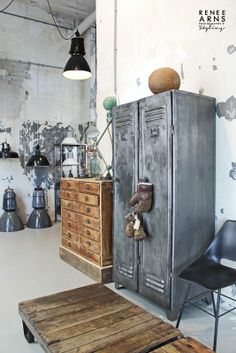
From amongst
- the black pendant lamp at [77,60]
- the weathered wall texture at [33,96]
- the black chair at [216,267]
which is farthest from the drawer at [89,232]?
the weathered wall texture at [33,96]

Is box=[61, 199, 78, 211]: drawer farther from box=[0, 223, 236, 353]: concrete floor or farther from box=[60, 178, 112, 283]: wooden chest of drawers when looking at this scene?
box=[0, 223, 236, 353]: concrete floor

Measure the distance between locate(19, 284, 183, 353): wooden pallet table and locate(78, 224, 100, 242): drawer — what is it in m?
1.17

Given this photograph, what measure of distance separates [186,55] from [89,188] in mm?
1770

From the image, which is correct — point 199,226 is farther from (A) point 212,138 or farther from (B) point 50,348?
(B) point 50,348

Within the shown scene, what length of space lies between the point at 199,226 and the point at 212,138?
802 mm

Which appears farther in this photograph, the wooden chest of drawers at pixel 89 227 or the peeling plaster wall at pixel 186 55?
the wooden chest of drawers at pixel 89 227

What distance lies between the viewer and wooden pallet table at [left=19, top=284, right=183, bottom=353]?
162 cm

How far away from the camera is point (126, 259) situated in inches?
121

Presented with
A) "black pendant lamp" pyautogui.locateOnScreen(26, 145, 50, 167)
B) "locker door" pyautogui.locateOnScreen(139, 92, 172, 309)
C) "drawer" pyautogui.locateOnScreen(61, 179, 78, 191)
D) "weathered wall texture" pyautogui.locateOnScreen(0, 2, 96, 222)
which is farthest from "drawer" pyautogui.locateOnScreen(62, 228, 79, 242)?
"weathered wall texture" pyautogui.locateOnScreen(0, 2, 96, 222)

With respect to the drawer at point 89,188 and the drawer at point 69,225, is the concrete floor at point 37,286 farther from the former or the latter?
the drawer at point 89,188

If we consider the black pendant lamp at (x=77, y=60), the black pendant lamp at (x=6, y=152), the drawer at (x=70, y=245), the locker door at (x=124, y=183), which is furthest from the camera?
the black pendant lamp at (x=6, y=152)

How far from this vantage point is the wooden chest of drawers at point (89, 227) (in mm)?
3400

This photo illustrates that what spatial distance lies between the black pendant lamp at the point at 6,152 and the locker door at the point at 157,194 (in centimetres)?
406

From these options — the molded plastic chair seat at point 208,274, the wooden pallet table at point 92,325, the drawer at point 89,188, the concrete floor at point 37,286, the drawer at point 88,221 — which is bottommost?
the concrete floor at point 37,286
